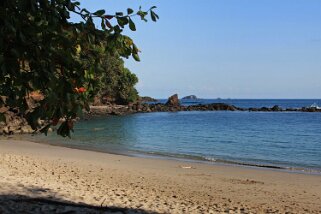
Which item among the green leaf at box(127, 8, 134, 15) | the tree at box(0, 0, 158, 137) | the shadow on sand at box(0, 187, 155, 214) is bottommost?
the shadow on sand at box(0, 187, 155, 214)

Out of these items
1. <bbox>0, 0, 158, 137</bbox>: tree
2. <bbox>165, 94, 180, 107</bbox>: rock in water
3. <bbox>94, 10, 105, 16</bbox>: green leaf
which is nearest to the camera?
<bbox>0, 0, 158, 137</bbox>: tree

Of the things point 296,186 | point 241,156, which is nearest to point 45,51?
point 296,186

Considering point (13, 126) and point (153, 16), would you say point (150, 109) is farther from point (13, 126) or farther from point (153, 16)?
point (153, 16)

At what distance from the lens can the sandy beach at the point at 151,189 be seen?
8.23 meters

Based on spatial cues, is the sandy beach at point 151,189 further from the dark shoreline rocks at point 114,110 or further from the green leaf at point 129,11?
the dark shoreline rocks at point 114,110

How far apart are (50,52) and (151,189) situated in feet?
26.9

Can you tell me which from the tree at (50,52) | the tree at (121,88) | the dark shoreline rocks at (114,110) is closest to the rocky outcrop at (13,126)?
the dark shoreline rocks at (114,110)

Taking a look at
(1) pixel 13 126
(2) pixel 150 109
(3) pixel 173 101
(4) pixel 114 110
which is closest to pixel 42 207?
(1) pixel 13 126

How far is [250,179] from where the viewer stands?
47.8 feet

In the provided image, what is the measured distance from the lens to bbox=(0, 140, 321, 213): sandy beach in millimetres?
8234

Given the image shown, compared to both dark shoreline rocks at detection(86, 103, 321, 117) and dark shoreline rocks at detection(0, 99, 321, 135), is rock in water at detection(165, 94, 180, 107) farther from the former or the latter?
dark shoreline rocks at detection(86, 103, 321, 117)

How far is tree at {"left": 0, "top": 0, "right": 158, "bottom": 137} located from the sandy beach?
12.2ft

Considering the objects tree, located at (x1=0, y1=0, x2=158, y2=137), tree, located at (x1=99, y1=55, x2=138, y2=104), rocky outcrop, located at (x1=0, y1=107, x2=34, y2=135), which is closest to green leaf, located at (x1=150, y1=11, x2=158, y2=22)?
tree, located at (x1=0, y1=0, x2=158, y2=137)

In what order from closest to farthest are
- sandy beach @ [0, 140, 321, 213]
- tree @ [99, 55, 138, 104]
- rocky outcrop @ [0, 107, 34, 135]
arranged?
sandy beach @ [0, 140, 321, 213] < rocky outcrop @ [0, 107, 34, 135] < tree @ [99, 55, 138, 104]
